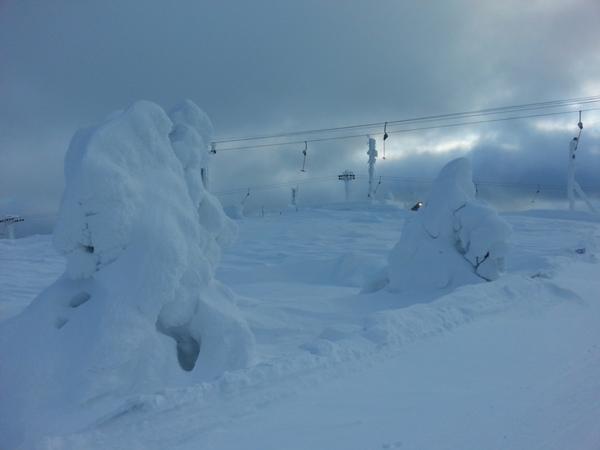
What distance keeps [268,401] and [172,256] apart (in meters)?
2.36

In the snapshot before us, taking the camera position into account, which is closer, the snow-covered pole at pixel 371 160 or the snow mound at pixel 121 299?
the snow mound at pixel 121 299

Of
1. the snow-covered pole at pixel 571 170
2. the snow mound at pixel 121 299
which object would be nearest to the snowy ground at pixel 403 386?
the snow mound at pixel 121 299

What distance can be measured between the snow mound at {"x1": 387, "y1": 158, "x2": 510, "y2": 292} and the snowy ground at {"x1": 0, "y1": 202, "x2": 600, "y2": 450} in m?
1.57

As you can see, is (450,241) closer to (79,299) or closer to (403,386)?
(403,386)

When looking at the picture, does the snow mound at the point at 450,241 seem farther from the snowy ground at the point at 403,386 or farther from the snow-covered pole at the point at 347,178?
the snow-covered pole at the point at 347,178

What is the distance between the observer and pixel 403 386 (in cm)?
439

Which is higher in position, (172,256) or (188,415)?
(172,256)

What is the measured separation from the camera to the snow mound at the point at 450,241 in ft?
36.3

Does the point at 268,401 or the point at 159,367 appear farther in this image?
Answer: the point at 159,367

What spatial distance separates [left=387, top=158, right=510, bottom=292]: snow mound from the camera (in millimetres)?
11055

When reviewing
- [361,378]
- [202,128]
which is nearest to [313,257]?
[202,128]

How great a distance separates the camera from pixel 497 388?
173 inches

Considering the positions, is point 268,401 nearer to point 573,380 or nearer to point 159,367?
point 159,367

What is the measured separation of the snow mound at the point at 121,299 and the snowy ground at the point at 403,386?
0.45 meters
